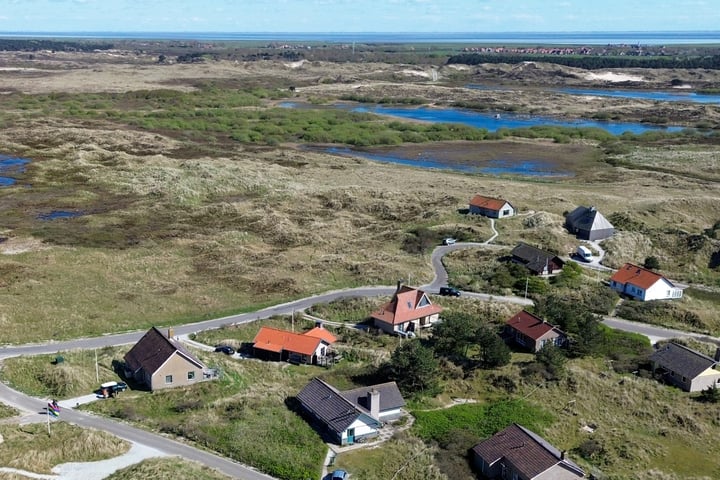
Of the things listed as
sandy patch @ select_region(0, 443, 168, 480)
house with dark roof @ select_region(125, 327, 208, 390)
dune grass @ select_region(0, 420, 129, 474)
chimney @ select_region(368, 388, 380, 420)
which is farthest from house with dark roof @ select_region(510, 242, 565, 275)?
dune grass @ select_region(0, 420, 129, 474)

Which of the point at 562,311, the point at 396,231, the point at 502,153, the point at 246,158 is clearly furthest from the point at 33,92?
the point at 562,311

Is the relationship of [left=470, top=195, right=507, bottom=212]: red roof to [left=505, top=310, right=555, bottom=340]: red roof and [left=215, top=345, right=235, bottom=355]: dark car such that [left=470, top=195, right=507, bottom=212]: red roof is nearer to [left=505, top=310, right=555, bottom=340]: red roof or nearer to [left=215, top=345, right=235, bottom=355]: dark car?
[left=505, top=310, right=555, bottom=340]: red roof

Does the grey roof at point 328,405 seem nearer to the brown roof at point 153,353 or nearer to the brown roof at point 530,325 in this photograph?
the brown roof at point 153,353

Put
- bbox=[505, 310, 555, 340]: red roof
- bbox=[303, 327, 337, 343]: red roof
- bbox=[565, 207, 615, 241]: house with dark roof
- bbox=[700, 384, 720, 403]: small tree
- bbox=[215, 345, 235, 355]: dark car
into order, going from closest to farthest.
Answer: bbox=[700, 384, 720, 403]: small tree < bbox=[215, 345, 235, 355]: dark car < bbox=[303, 327, 337, 343]: red roof < bbox=[505, 310, 555, 340]: red roof < bbox=[565, 207, 615, 241]: house with dark roof

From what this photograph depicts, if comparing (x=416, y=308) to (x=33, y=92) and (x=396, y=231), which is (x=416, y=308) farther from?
(x=33, y=92)

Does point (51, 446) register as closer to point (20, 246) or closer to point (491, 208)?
point (20, 246)

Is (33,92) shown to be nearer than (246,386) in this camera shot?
No
